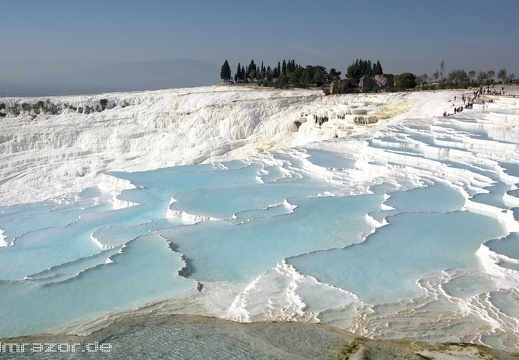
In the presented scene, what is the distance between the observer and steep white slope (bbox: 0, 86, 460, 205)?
15.4 metres

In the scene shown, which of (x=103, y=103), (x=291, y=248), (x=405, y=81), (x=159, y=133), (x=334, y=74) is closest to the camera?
(x=291, y=248)

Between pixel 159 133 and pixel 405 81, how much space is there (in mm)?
12089

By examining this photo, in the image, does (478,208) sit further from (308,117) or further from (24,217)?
(308,117)

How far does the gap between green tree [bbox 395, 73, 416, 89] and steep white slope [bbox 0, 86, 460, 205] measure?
5.07m

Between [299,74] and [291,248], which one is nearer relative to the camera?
[291,248]

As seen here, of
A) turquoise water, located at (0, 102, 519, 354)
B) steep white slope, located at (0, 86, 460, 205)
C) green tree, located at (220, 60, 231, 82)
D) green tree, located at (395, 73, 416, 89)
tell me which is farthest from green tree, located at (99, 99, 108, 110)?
turquoise water, located at (0, 102, 519, 354)

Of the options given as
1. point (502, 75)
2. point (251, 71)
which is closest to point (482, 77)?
point (502, 75)

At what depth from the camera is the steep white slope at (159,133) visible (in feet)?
50.5

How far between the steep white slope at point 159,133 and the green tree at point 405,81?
5.07 m

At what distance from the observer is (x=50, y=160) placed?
17125 millimetres

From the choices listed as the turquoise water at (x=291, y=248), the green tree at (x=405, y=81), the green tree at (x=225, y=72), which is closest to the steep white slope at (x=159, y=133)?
the green tree at (x=405, y=81)

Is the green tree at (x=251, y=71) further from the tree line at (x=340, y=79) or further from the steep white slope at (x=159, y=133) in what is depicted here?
the steep white slope at (x=159, y=133)

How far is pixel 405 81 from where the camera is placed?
82.0 ft

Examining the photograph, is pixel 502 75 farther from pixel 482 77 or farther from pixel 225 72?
pixel 225 72
